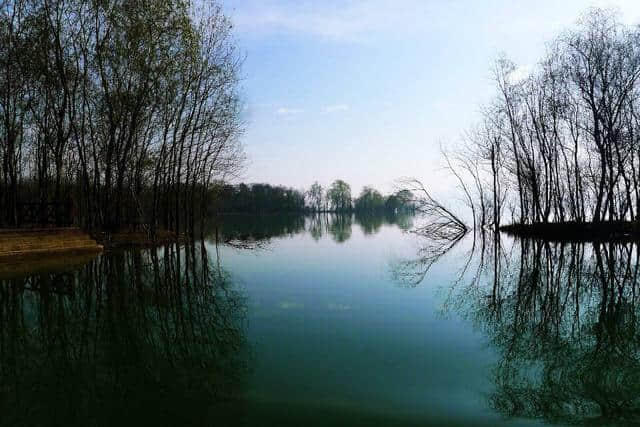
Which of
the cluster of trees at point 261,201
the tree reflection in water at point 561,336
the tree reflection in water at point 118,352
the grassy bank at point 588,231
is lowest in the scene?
the tree reflection in water at point 561,336

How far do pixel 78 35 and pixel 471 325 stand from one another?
21.4m

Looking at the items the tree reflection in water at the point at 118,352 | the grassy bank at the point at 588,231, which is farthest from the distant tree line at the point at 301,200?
the tree reflection in water at the point at 118,352

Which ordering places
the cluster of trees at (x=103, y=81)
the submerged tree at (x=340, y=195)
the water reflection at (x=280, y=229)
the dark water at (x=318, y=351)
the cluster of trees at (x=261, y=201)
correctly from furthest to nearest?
1. the submerged tree at (x=340, y=195)
2. the cluster of trees at (x=261, y=201)
3. the water reflection at (x=280, y=229)
4. the cluster of trees at (x=103, y=81)
5. the dark water at (x=318, y=351)

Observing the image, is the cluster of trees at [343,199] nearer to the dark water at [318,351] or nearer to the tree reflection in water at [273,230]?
the tree reflection in water at [273,230]

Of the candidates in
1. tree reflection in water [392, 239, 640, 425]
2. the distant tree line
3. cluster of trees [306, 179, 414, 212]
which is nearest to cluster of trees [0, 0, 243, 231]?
tree reflection in water [392, 239, 640, 425]

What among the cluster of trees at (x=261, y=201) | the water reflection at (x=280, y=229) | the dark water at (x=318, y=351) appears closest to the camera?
the dark water at (x=318, y=351)

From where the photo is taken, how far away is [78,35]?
66.2 ft

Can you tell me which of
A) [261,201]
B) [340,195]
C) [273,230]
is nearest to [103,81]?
[273,230]

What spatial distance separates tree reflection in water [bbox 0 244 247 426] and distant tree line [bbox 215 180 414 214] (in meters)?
99.5

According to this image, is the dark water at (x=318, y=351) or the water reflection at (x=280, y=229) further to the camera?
the water reflection at (x=280, y=229)

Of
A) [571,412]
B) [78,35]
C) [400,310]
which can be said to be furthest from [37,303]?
[78,35]

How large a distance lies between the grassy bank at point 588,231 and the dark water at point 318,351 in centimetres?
1586

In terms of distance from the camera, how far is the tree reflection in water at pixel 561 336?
4.18 m

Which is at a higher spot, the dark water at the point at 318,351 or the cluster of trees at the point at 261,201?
the cluster of trees at the point at 261,201
